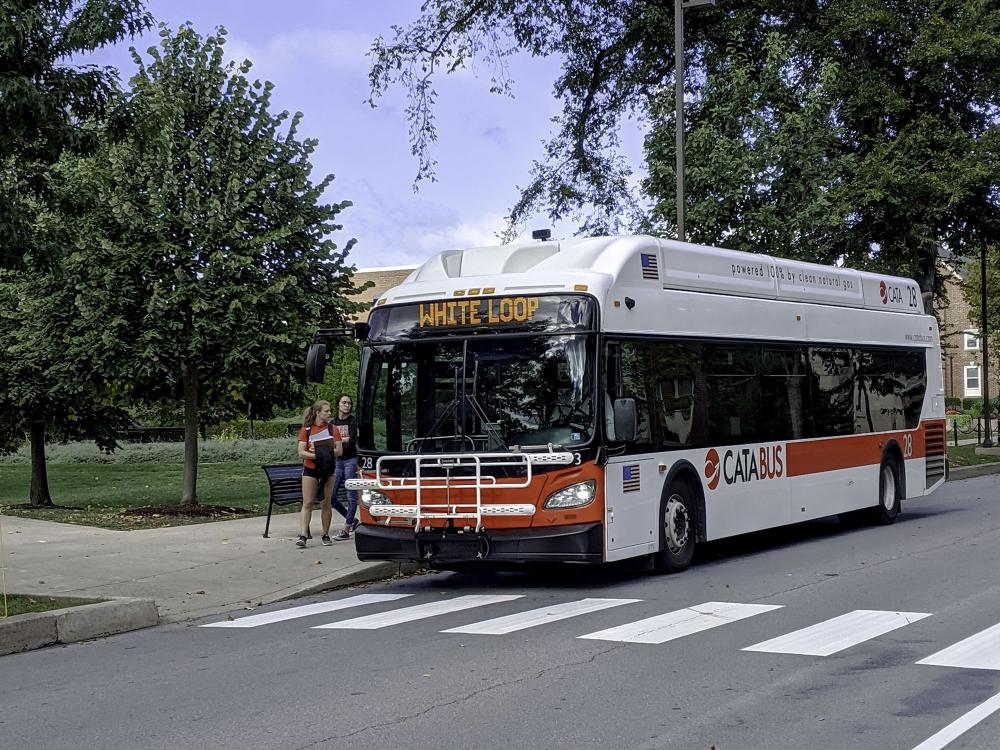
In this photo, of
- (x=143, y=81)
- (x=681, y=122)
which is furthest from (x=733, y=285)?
(x=143, y=81)

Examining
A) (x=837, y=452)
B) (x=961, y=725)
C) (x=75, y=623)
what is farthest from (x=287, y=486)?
(x=961, y=725)

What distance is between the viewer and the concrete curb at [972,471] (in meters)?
29.1

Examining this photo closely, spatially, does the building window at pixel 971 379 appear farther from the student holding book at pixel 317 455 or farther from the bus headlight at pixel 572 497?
the bus headlight at pixel 572 497

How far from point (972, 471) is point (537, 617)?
73.3 feet

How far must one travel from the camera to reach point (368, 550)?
41.3ft

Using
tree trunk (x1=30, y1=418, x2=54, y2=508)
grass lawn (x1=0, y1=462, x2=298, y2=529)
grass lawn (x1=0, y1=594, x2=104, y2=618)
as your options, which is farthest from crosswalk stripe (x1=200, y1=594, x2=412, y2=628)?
tree trunk (x1=30, y1=418, x2=54, y2=508)

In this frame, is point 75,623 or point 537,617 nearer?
point 75,623

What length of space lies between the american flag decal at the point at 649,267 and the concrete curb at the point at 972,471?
17489 millimetres

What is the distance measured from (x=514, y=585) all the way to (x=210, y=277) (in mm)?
8763

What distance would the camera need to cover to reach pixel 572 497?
1175 cm

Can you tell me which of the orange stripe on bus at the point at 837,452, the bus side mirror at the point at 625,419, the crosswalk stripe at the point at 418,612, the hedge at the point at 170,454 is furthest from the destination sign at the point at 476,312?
the hedge at the point at 170,454

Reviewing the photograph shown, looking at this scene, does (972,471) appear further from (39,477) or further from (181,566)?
(181,566)

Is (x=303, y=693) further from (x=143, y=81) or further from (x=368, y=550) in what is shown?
(x=143, y=81)

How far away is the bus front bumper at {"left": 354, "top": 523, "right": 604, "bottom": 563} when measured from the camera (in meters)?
11.7
